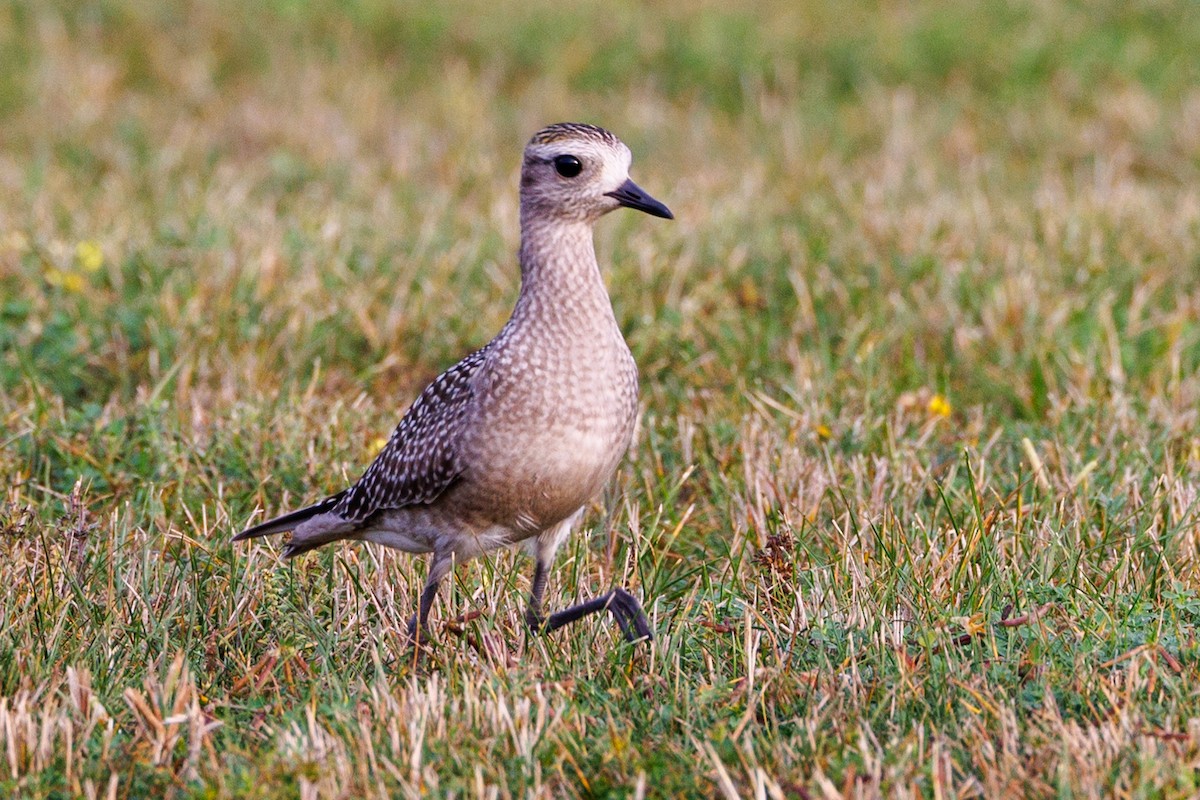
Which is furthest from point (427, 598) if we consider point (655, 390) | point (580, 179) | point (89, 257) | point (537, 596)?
point (89, 257)

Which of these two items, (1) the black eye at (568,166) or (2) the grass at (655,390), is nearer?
(2) the grass at (655,390)

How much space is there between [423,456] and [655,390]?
2093 mm

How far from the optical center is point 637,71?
12.2 m

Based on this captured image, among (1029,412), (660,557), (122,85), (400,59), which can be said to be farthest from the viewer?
(400,59)

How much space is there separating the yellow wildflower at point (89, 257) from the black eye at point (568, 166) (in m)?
3.44

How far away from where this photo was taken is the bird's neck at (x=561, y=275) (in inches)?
180

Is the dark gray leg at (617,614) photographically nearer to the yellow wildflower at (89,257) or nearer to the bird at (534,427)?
the bird at (534,427)

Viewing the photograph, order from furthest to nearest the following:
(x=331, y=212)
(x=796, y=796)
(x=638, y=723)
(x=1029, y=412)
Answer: (x=331, y=212) → (x=1029, y=412) → (x=638, y=723) → (x=796, y=796)

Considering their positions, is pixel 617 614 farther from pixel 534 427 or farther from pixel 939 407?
pixel 939 407

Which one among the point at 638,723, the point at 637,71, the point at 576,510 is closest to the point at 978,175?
the point at 637,71

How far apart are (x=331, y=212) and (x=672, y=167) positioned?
2612 millimetres

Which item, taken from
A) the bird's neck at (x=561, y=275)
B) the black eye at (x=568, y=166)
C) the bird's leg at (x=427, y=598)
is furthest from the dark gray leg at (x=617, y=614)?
the black eye at (x=568, y=166)

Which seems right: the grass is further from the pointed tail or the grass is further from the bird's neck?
the bird's neck

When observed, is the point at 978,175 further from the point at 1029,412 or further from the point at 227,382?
the point at 227,382
